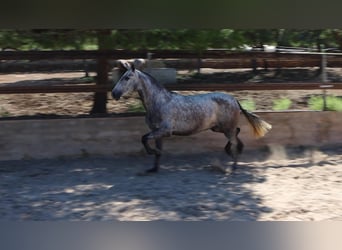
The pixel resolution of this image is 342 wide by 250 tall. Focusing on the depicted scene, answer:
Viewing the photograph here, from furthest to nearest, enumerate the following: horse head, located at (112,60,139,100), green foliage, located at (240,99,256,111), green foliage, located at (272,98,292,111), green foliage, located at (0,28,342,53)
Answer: green foliage, located at (272,98,292,111)
green foliage, located at (240,99,256,111)
green foliage, located at (0,28,342,53)
horse head, located at (112,60,139,100)

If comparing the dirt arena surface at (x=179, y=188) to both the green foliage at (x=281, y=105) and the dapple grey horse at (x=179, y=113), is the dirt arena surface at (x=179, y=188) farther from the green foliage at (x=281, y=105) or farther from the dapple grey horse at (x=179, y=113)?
the green foliage at (x=281, y=105)

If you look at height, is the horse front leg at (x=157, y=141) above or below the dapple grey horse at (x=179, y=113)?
below

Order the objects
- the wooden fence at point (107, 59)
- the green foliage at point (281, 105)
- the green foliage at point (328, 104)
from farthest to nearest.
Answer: the green foliage at point (281, 105) < the green foliage at point (328, 104) < the wooden fence at point (107, 59)

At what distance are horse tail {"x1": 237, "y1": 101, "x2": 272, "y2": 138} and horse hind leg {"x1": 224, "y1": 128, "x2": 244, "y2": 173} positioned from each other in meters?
0.21

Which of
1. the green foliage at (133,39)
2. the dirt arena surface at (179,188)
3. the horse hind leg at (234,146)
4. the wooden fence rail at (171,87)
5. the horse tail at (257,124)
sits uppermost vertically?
the green foliage at (133,39)

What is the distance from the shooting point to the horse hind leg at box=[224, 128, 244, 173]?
6.24m

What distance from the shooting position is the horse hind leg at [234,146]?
6.24 m

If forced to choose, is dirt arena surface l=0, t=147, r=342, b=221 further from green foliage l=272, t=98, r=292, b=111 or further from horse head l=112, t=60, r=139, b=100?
green foliage l=272, t=98, r=292, b=111

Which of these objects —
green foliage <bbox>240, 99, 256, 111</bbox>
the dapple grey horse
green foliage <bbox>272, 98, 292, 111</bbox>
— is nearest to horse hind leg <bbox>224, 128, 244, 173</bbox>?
the dapple grey horse

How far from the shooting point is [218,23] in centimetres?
124

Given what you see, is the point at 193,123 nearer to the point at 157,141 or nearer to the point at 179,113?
the point at 179,113

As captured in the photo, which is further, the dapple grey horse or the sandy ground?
the dapple grey horse

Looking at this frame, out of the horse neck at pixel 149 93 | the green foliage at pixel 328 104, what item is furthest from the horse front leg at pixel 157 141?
the green foliage at pixel 328 104

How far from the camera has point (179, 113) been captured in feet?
19.7
